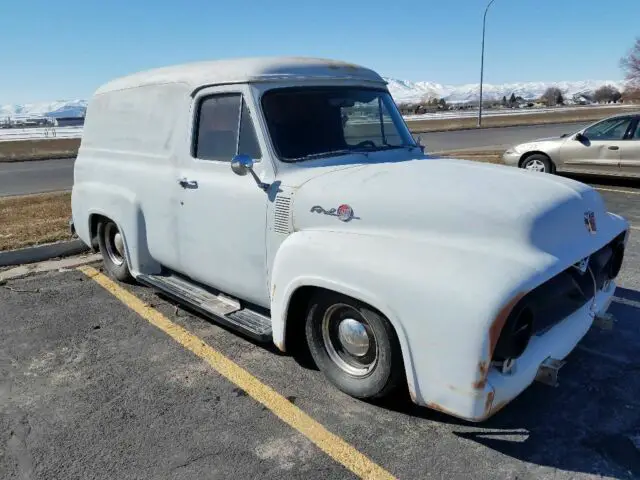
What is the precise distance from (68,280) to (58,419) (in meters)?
2.83

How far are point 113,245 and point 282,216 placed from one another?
116 inches

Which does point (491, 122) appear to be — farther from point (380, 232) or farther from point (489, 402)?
point (489, 402)

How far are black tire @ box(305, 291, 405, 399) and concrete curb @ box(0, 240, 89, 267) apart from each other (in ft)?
14.5

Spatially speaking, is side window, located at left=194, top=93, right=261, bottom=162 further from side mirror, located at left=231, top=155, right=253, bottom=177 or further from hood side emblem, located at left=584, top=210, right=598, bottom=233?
hood side emblem, located at left=584, top=210, right=598, bottom=233

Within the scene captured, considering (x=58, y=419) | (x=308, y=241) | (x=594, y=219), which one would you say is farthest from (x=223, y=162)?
(x=594, y=219)

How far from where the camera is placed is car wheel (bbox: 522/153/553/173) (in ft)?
37.0

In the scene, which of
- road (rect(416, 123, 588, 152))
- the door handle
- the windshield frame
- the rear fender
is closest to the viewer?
the windshield frame

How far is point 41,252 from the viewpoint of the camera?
6.48 metres

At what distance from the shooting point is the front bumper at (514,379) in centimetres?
254

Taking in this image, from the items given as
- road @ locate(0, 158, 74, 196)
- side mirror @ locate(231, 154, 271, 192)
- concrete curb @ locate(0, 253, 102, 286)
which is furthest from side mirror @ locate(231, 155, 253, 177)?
road @ locate(0, 158, 74, 196)

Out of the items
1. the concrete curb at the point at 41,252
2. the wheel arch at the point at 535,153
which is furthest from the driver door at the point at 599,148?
the concrete curb at the point at 41,252

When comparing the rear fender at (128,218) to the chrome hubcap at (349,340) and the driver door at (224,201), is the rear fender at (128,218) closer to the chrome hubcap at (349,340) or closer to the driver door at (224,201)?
the driver door at (224,201)

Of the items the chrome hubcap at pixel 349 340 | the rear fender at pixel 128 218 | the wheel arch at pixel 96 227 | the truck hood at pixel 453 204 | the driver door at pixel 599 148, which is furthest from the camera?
the driver door at pixel 599 148

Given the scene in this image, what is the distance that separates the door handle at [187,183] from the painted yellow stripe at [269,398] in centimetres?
119
